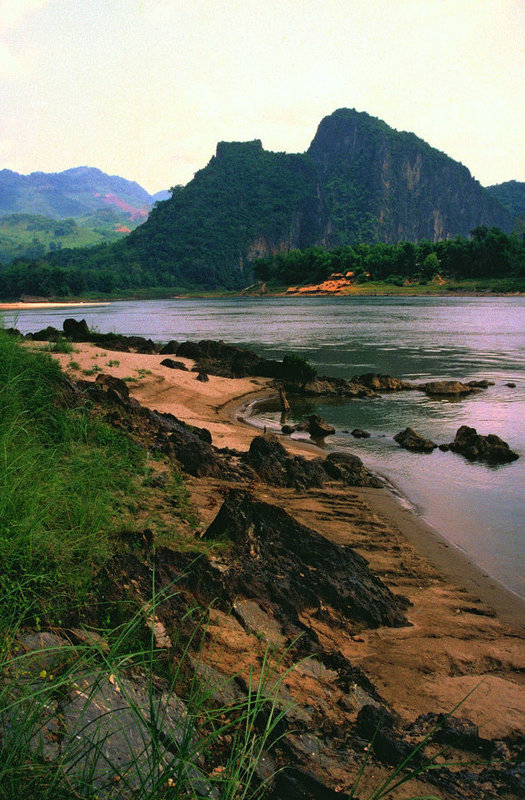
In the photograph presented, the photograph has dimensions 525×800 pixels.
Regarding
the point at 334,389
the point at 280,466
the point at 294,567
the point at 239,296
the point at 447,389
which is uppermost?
the point at 239,296

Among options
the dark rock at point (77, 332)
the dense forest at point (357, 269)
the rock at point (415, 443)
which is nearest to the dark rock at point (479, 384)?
the rock at point (415, 443)

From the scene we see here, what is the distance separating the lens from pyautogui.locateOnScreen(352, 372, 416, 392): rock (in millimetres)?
24328

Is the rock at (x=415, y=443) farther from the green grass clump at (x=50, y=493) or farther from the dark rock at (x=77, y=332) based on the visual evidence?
the dark rock at (x=77, y=332)

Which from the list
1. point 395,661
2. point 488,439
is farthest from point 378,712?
point 488,439

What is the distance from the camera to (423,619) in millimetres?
6148

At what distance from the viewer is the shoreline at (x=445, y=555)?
6922 mm

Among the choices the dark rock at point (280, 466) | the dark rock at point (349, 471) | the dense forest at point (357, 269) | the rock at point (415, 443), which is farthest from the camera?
the dense forest at point (357, 269)

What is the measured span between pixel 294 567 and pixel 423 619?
1517 mm

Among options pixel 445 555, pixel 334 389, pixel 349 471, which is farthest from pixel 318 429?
pixel 445 555

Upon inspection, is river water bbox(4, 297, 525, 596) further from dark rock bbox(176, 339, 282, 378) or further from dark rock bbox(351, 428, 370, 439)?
dark rock bbox(176, 339, 282, 378)

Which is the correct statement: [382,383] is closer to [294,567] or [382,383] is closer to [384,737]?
[294,567]

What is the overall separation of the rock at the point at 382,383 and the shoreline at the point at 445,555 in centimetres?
1300

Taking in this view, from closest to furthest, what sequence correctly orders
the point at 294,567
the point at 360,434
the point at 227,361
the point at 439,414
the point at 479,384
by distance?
1. the point at 294,567
2. the point at 360,434
3. the point at 439,414
4. the point at 479,384
5. the point at 227,361

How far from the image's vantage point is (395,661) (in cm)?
514
